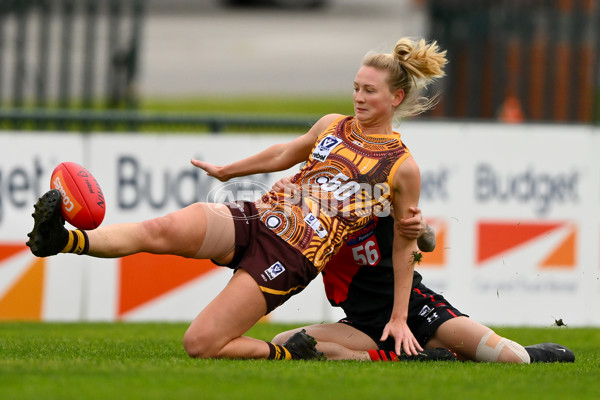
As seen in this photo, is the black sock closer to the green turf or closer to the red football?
the green turf

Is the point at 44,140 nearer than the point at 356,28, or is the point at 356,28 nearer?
the point at 44,140

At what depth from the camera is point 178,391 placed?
4.02 m

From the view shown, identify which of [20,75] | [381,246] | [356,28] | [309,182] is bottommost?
[381,246]

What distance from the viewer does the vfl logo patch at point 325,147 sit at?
5363 mm

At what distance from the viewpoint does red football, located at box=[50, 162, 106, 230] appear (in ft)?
15.6

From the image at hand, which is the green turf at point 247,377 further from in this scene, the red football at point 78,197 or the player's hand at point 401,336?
the red football at point 78,197

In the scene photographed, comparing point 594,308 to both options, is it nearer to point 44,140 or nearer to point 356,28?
point 44,140

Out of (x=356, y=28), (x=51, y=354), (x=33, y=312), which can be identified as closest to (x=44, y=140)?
(x=33, y=312)

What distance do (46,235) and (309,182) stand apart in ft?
4.77

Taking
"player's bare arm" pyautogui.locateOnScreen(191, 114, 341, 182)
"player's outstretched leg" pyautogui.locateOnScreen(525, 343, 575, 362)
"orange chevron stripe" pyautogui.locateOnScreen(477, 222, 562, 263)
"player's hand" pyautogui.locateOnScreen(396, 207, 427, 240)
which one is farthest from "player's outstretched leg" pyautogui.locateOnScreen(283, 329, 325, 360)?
"orange chevron stripe" pyautogui.locateOnScreen(477, 222, 562, 263)

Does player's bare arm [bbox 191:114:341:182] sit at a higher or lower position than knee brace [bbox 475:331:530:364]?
higher

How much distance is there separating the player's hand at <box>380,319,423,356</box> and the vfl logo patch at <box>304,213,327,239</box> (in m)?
0.61

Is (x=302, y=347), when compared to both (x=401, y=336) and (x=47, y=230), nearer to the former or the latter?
(x=401, y=336)

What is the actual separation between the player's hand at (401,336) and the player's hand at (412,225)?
47 cm
